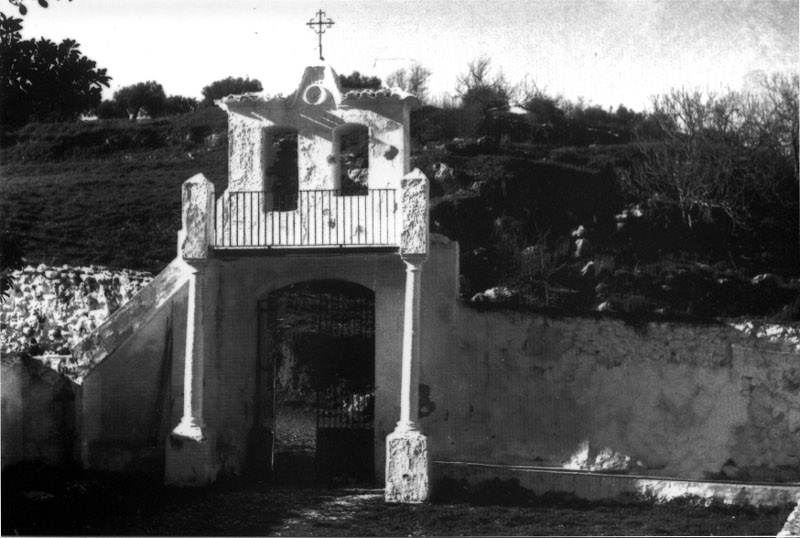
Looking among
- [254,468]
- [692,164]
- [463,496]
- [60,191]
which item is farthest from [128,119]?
[463,496]

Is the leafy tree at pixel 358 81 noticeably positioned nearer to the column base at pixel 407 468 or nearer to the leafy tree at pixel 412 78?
the leafy tree at pixel 412 78

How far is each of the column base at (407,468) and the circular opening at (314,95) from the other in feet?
13.9

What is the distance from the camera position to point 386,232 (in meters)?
13.6

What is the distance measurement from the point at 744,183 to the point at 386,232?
14.4 metres

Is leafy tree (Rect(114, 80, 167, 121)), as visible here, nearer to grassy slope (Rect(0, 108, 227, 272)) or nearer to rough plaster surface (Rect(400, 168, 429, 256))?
grassy slope (Rect(0, 108, 227, 272))

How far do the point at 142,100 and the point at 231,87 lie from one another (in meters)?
10.4

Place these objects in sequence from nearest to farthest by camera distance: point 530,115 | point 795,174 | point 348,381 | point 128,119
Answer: point 348,381
point 795,174
point 128,119
point 530,115

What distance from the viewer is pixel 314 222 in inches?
544

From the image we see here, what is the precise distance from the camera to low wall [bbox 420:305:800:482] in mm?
13773

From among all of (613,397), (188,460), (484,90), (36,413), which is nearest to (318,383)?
(188,460)

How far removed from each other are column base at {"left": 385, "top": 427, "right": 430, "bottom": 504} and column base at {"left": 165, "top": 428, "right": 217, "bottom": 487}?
217 centimetres

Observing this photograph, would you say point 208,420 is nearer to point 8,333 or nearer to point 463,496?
point 463,496

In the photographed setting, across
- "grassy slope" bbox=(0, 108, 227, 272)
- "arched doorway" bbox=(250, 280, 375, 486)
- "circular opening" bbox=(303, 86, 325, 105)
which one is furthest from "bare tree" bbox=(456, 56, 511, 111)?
"circular opening" bbox=(303, 86, 325, 105)

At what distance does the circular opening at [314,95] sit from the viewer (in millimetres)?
14211
